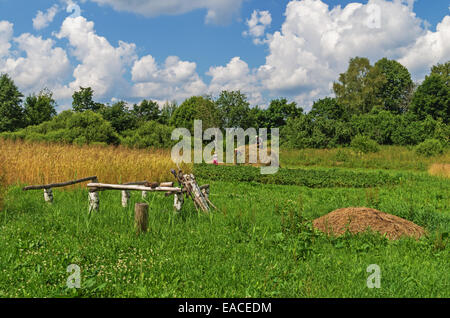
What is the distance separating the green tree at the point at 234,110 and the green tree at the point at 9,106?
70.5 ft

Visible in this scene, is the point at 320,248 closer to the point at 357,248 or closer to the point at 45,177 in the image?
the point at 357,248

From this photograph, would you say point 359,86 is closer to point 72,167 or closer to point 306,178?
point 306,178

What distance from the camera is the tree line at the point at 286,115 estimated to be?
76.1ft

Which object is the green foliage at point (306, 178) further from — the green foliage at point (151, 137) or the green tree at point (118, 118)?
the green tree at point (118, 118)

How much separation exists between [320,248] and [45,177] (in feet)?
30.7

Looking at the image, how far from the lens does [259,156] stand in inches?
987

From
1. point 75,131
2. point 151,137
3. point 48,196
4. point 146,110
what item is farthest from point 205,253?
point 146,110

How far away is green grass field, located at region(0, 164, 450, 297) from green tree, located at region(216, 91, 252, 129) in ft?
110

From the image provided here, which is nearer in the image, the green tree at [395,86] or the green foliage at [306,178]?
the green foliage at [306,178]

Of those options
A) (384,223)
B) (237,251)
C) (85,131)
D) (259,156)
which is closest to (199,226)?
(237,251)

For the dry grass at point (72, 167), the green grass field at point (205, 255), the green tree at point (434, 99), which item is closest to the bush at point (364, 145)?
the dry grass at point (72, 167)

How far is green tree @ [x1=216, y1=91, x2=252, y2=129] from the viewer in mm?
41000

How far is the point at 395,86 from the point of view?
52.5 m

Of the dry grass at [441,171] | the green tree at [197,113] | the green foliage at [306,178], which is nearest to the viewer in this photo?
the green foliage at [306,178]
